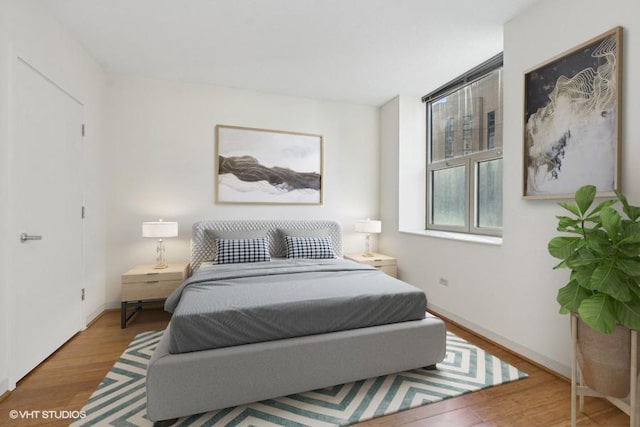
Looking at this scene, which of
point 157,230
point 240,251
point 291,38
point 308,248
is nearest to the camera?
point 291,38

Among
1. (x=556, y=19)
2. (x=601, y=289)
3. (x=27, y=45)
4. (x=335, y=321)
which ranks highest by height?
(x=556, y=19)

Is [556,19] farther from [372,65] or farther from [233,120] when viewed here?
[233,120]

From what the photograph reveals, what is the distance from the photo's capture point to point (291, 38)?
259cm

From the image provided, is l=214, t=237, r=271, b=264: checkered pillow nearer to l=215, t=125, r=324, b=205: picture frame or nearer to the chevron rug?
l=215, t=125, r=324, b=205: picture frame

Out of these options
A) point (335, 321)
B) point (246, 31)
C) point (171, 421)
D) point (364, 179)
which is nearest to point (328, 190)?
point (364, 179)

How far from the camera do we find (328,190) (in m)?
4.05

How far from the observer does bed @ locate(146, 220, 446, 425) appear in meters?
1.52

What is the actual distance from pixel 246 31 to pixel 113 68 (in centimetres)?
175

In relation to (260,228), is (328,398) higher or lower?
lower

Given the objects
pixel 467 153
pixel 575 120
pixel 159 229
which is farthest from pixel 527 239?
pixel 159 229

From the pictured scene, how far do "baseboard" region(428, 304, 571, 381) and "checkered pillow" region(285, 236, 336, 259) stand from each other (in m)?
1.41

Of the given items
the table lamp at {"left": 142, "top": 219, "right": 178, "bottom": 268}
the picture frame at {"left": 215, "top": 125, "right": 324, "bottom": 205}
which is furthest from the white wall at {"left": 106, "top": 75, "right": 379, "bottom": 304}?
the table lamp at {"left": 142, "top": 219, "right": 178, "bottom": 268}

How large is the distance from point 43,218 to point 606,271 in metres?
3.54

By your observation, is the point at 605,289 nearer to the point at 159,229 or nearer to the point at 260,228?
the point at 260,228
